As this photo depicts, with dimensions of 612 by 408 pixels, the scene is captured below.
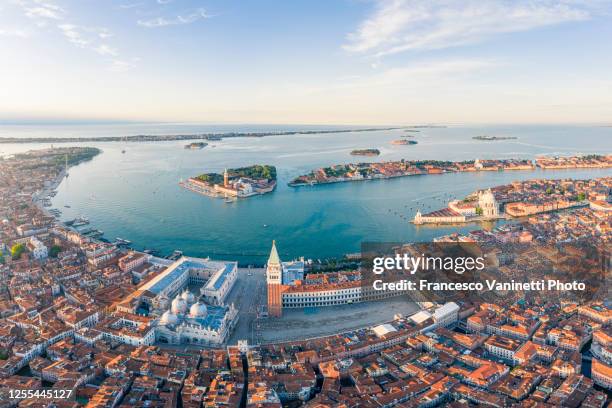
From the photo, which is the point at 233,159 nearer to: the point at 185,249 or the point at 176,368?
the point at 185,249

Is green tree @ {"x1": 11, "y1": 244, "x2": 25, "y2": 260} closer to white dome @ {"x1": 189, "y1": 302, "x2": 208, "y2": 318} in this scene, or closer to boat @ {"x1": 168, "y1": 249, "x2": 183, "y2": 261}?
boat @ {"x1": 168, "y1": 249, "x2": 183, "y2": 261}

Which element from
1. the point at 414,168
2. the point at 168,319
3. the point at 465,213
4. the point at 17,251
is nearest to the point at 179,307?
the point at 168,319

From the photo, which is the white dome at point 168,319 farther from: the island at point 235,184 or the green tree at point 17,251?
the island at point 235,184

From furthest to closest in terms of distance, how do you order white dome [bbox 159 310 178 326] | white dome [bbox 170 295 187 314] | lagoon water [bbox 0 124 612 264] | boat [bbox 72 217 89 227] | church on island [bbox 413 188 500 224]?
church on island [bbox 413 188 500 224] → boat [bbox 72 217 89 227] → lagoon water [bbox 0 124 612 264] → white dome [bbox 170 295 187 314] → white dome [bbox 159 310 178 326]

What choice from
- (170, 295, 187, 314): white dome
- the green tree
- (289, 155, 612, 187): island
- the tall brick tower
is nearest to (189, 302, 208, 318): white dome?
(170, 295, 187, 314): white dome

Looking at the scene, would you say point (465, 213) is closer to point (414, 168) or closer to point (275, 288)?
point (275, 288)

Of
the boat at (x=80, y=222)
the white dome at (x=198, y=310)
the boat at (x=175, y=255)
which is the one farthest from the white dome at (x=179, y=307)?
the boat at (x=80, y=222)
